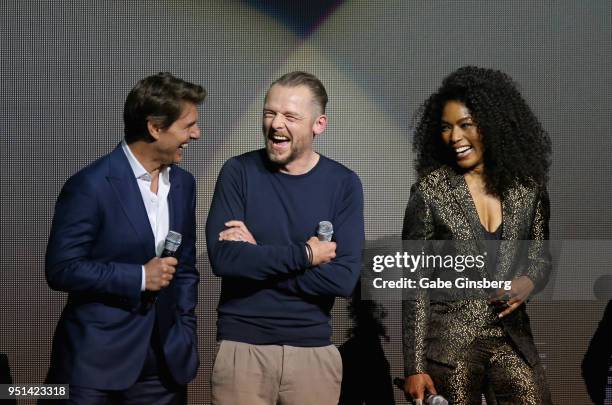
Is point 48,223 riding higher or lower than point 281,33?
lower

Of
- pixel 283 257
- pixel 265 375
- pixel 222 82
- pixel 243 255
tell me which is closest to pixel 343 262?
pixel 283 257

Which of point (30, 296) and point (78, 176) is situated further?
point (30, 296)

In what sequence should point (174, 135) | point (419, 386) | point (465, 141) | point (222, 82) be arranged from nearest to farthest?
point (174, 135)
point (419, 386)
point (465, 141)
point (222, 82)

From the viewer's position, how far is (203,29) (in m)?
4.81

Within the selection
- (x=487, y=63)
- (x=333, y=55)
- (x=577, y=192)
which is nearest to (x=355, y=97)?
(x=333, y=55)

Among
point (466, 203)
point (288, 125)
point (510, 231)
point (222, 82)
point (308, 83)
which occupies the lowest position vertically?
point (510, 231)

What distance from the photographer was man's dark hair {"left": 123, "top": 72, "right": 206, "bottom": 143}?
12.1 ft

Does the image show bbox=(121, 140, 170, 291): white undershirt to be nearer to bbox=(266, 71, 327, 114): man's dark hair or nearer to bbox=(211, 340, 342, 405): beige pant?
bbox=(211, 340, 342, 405): beige pant

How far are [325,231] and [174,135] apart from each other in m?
0.64

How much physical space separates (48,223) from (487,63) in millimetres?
2175

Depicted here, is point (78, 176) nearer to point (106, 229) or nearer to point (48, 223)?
point (106, 229)

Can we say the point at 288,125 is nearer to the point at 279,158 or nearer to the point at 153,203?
the point at 279,158

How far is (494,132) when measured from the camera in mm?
4109

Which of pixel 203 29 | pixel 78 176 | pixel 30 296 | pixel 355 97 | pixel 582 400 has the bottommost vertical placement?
pixel 582 400
